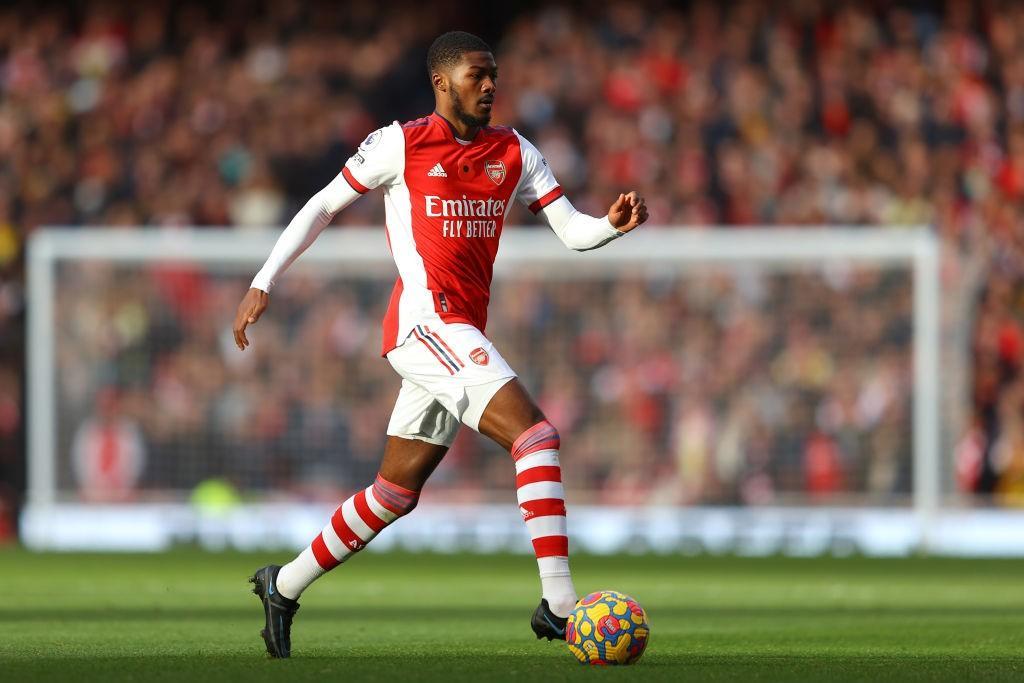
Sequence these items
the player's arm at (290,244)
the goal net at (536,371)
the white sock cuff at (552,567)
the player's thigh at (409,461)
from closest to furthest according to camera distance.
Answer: the white sock cuff at (552,567) → the player's arm at (290,244) → the player's thigh at (409,461) → the goal net at (536,371)

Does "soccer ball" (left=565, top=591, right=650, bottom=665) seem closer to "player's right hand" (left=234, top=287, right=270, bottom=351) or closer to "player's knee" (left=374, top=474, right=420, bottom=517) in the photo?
"player's knee" (left=374, top=474, right=420, bottom=517)

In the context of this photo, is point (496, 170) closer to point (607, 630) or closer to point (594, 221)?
point (594, 221)

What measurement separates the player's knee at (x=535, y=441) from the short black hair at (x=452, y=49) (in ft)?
4.82

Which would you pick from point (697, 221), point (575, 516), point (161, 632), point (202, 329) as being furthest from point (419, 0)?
point (161, 632)

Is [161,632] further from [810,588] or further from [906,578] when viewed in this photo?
[906,578]

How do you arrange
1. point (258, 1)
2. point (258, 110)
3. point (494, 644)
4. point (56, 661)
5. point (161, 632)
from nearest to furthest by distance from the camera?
1. point (56, 661)
2. point (494, 644)
3. point (161, 632)
4. point (258, 110)
5. point (258, 1)

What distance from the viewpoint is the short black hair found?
7.13 metres

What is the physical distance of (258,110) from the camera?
22000 mm

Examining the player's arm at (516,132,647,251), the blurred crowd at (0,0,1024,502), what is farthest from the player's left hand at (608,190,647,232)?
the blurred crowd at (0,0,1024,502)

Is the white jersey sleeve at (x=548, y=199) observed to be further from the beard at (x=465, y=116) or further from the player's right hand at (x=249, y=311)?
the player's right hand at (x=249, y=311)

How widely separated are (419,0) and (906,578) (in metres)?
12.8

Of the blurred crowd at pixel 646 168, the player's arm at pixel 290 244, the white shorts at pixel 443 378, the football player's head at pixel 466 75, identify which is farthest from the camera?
the blurred crowd at pixel 646 168

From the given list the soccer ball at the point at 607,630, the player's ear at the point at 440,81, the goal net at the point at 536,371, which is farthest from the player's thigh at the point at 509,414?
the goal net at the point at 536,371

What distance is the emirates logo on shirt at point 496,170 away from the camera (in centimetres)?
729
